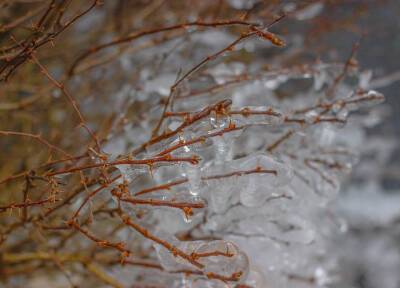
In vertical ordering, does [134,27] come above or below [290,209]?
above

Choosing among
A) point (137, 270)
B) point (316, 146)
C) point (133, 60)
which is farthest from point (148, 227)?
point (133, 60)

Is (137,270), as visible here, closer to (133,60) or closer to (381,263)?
(133,60)

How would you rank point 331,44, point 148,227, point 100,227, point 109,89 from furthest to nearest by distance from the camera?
point 331,44 < point 109,89 < point 100,227 < point 148,227

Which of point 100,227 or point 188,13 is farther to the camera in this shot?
point 188,13

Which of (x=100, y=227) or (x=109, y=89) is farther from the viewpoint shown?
(x=109, y=89)

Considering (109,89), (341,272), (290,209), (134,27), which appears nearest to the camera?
(290,209)

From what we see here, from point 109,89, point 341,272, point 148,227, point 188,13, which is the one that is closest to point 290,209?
point 148,227

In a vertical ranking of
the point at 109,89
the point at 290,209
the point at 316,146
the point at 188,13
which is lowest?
the point at 290,209

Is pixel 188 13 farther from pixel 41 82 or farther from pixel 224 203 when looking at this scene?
pixel 224 203

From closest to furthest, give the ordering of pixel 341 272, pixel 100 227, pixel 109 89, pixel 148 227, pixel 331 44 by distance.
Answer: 1. pixel 148 227
2. pixel 100 227
3. pixel 109 89
4. pixel 331 44
5. pixel 341 272
